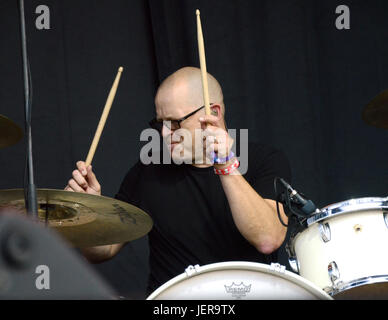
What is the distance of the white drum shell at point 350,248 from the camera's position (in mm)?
1473

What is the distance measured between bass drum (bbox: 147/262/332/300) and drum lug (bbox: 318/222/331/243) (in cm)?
40

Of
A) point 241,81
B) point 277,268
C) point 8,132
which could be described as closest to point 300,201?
point 277,268

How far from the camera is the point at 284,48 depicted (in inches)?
92.4

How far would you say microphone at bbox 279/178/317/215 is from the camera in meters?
1.48

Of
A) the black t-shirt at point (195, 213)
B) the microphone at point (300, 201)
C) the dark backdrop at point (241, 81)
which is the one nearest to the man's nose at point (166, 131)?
the black t-shirt at point (195, 213)

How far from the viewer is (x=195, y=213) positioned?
79.2 inches

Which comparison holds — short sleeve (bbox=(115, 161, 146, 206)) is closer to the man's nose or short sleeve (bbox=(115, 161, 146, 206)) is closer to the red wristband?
the man's nose

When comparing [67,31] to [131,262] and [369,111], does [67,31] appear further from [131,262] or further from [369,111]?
[369,111]

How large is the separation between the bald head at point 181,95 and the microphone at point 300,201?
0.61 meters

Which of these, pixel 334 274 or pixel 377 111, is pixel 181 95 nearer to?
pixel 377 111

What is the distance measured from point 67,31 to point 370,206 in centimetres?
139

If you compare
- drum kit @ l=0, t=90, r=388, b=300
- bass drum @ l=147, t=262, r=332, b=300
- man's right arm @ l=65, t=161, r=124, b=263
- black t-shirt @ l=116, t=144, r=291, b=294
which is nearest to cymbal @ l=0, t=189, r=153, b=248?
drum kit @ l=0, t=90, r=388, b=300

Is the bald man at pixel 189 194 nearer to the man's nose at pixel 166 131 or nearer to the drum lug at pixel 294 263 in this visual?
the man's nose at pixel 166 131
